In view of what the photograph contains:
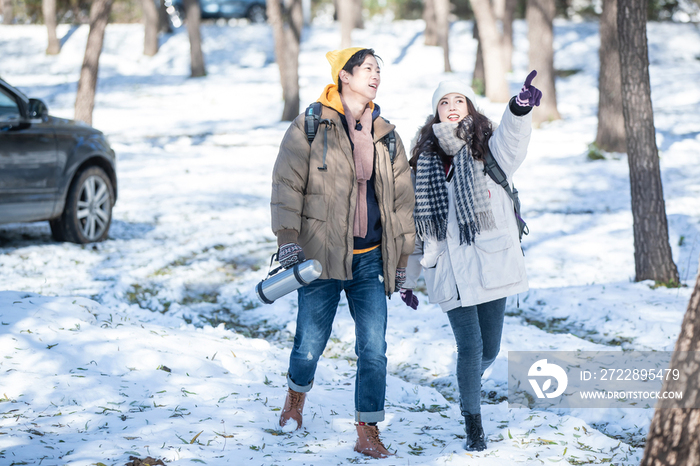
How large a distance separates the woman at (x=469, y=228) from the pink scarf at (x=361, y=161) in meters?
0.34

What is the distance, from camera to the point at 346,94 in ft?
12.1

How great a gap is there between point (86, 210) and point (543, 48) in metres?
12.1

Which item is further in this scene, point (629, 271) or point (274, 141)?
point (274, 141)

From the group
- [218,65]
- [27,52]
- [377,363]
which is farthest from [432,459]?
[27,52]

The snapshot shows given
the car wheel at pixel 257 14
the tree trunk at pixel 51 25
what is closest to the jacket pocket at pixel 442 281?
the tree trunk at pixel 51 25

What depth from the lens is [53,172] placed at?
754cm

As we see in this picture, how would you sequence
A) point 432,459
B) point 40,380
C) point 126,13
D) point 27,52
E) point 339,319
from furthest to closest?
1. point 126,13
2. point 27,52
3. point 339,319
4. point 40,380
5. point 432,459

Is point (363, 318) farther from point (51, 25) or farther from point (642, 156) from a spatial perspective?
point (51, 25)

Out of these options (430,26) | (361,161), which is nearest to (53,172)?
(361,161)

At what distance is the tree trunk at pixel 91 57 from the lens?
13062mm

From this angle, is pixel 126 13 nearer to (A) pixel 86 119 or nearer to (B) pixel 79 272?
(A) pixel 86 119

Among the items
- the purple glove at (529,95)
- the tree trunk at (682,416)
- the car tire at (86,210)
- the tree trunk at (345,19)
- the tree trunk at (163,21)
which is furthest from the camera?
the tree trunk at (163,21)

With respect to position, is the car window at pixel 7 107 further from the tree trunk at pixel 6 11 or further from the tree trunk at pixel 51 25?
the tree trunk at pixel 6 11

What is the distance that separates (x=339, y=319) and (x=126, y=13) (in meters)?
42.4
